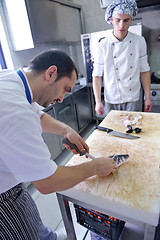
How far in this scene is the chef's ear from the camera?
59 cm

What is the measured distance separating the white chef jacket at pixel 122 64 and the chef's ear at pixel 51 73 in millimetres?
863

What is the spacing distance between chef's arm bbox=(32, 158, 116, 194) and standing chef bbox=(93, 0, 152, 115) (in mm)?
766

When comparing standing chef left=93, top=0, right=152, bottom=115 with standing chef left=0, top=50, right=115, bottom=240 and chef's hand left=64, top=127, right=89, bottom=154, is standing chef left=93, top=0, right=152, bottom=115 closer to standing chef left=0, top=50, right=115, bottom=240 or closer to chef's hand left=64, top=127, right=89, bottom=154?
chef's hand left=64, top=127, right=89, bottom=154

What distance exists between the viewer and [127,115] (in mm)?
1099

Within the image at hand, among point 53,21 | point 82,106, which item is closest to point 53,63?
point 53,21

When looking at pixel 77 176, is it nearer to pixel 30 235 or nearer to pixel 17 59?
pixel 30 235

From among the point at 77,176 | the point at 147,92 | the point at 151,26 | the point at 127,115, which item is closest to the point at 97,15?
the point at 151,26

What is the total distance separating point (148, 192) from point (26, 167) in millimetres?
409

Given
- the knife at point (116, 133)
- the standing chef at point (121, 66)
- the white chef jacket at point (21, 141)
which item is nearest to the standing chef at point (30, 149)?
the white chef jacket at point (21, 141)

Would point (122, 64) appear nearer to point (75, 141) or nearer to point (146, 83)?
point (146, 83)

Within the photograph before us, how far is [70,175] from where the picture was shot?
50 cm

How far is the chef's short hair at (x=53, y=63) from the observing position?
60cm

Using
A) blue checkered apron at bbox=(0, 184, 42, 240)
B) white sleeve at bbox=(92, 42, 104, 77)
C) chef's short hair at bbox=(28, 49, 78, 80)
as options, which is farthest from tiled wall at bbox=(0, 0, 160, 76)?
blue checkered apron at bbox=(0, 184, 42, 240)

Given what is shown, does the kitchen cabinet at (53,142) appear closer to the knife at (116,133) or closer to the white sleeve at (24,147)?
the knife at (116,133)
